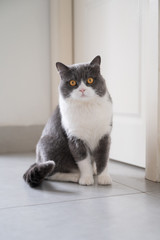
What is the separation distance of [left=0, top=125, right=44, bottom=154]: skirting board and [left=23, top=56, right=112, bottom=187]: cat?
921mm

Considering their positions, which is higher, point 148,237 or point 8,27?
point 8,27

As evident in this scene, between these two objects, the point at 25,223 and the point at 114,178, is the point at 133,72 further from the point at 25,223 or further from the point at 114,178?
the point at 25,223

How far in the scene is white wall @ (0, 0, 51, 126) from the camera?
256 cm

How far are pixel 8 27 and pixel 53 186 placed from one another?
1.39m

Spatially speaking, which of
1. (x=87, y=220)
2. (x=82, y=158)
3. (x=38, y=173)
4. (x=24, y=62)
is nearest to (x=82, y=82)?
(x=82, y=158)

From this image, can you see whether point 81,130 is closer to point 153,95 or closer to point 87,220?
point 153,95

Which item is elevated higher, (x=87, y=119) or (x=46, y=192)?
(x=87, y=119)

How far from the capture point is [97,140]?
1693mm

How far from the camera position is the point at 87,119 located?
165 cm

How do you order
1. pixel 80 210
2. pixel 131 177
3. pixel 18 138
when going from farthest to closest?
pixel 18 138
pixel 131 177
pixel 80 210

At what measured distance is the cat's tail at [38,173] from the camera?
1.53 m

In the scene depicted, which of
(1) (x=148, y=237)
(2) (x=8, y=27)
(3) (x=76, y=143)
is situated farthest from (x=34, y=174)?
(2) (x=8, y=27)

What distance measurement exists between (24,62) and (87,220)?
170 centimetres

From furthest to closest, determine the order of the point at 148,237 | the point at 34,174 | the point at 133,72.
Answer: the point at 133,72 < the point at 34,174 < the point at 148,237
